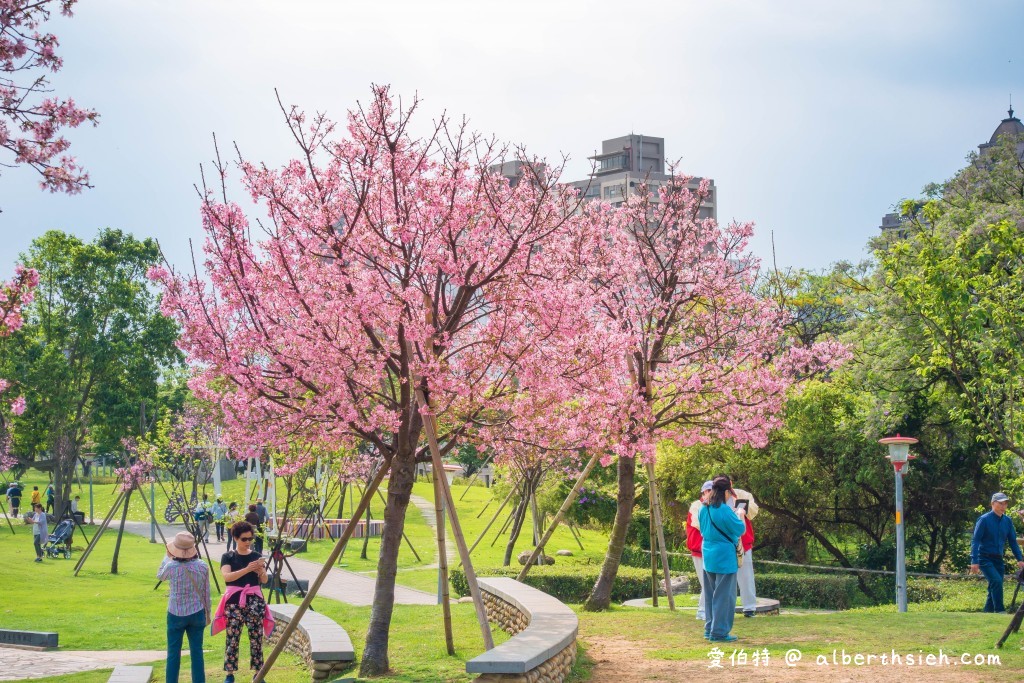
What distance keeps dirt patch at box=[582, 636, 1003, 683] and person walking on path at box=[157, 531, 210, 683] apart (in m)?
3.57

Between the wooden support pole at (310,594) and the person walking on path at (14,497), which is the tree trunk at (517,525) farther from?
the person walking on path at (14,497)

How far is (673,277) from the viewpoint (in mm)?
16172

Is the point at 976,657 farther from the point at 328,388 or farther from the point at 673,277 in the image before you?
the point at 673,277

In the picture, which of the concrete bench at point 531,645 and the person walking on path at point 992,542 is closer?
the concrete bench at point 531,645

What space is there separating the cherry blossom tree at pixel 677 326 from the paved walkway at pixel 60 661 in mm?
6514

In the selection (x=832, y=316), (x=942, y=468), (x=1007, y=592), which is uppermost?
(x=832, y=316)

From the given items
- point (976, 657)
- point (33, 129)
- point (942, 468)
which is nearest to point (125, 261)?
point (942, 468)

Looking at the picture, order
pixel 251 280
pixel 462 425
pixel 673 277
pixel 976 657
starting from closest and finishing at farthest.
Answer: pixel 976 657
pixel 251 280
pixel 462 425
pixel 673 277

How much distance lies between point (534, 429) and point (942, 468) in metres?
14.9

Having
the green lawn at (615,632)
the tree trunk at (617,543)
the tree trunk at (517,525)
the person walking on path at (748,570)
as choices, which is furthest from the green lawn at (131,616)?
the tree trunk at (517,525)

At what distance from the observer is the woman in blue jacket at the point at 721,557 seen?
1072 centimetres

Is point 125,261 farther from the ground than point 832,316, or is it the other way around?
point 125,261

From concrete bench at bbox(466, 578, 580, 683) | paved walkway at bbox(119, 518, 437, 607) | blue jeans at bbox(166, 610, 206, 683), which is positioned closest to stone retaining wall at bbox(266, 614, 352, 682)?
blue jeans at bbox(166, 610, 206, 683)

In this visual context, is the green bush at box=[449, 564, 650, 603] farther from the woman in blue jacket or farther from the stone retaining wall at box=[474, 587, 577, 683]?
the woman in blue jacket
